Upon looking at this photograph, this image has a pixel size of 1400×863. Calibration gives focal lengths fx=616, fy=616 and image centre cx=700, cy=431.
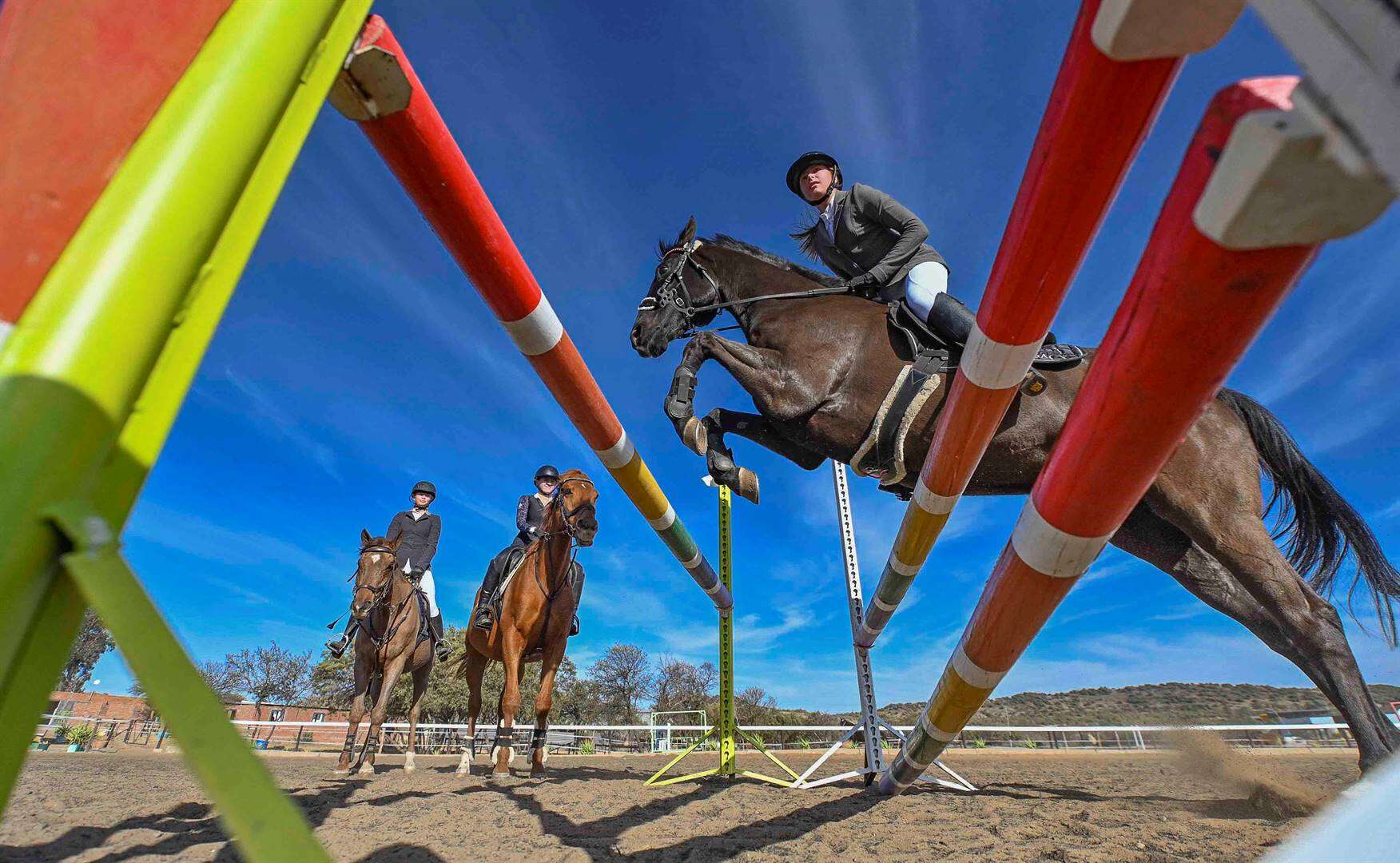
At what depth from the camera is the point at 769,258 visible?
355 centimetres

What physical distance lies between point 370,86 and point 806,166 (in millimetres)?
2856

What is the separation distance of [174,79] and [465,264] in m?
0.71

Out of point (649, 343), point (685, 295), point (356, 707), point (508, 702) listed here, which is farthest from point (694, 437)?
point (356, 707)

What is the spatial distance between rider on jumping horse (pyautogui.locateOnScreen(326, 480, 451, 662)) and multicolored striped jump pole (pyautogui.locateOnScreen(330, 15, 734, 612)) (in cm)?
637

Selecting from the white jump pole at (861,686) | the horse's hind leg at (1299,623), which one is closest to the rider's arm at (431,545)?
the white jump pole at (861,686)

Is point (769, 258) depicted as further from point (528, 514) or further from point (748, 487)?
point (528, 514)

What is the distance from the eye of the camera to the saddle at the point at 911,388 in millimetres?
2527

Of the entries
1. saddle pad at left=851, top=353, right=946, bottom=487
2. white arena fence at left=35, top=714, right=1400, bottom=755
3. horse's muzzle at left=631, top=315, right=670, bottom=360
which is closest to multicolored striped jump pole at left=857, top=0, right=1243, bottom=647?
saddle pad at left=851, top=353, right=946, bottom=487

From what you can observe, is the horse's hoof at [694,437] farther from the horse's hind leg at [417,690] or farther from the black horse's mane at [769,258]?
the horse's hind leg at [417,690]

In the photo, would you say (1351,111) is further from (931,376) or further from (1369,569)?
(1369,569)

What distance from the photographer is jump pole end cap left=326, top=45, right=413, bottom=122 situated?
32.7 inches

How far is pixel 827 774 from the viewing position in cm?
721

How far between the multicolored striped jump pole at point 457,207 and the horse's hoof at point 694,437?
2.76 ft

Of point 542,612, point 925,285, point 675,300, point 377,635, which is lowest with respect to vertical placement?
point 377,635
